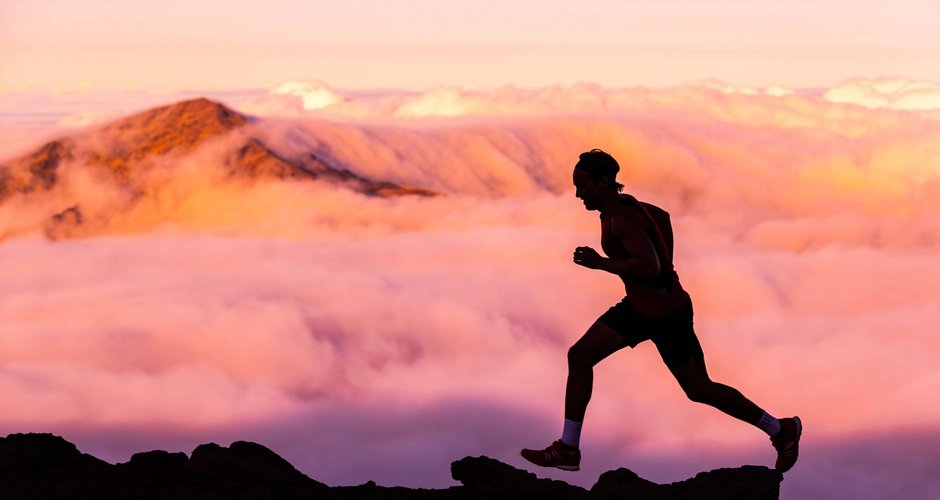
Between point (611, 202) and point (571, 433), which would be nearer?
point (611, 202)

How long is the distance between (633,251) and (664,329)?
697mm

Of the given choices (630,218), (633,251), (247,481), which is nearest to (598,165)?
(630,218)

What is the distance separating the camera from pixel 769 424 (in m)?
8.66

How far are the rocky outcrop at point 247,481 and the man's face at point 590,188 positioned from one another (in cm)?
244

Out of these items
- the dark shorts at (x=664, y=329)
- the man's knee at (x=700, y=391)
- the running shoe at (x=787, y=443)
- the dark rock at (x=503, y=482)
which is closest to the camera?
the dark shorts at (x=664, y=329)

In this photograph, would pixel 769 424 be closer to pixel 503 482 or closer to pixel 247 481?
pixel 503 482

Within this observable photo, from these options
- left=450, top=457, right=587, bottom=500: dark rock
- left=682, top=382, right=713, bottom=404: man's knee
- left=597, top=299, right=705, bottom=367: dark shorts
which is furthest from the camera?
left=450, top=457, right=587, bottom=500: dark rock

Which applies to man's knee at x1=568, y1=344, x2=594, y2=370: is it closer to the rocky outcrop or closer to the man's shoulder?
the man's shoulder

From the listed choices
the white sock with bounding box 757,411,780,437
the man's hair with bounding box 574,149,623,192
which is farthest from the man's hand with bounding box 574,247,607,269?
the white sock with bounding box 757,411,780,437

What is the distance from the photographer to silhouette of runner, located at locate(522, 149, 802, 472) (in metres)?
7.80

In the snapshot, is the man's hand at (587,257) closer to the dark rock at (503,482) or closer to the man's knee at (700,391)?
the man's knee at (700,391)

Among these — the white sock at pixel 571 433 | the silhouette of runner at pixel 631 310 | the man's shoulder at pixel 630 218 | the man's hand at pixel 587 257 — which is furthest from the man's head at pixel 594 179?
the white sock at pixel 571 433

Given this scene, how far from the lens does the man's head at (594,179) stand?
7902 mm

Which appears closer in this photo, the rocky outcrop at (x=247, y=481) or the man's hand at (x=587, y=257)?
the man's hand at (x=587, y=257)
